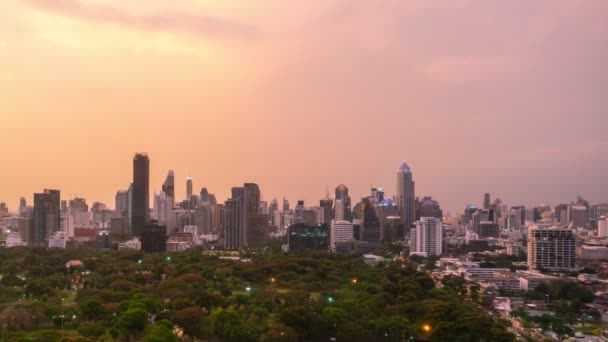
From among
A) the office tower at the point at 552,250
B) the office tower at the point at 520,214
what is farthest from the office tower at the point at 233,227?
the office tower at the point at 520,214

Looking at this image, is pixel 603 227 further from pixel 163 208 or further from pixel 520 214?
pixel 163 208

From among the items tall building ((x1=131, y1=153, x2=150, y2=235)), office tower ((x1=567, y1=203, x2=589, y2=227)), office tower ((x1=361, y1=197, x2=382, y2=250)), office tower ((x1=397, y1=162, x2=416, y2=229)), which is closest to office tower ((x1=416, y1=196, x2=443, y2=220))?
office tower ((x1=397, y1=162, x2=416, y2=229))

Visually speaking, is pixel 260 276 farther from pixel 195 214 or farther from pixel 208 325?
pixel 195 214

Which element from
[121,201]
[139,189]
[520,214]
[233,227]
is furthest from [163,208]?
[520,214]

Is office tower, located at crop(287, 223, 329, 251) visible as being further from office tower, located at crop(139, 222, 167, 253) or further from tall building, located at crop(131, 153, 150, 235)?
tall building, located at crop(131, 153, 150, 235)

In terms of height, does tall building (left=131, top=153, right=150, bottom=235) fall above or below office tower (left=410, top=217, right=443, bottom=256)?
above

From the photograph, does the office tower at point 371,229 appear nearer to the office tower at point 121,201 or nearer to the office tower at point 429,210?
the office tower at point 429,210
